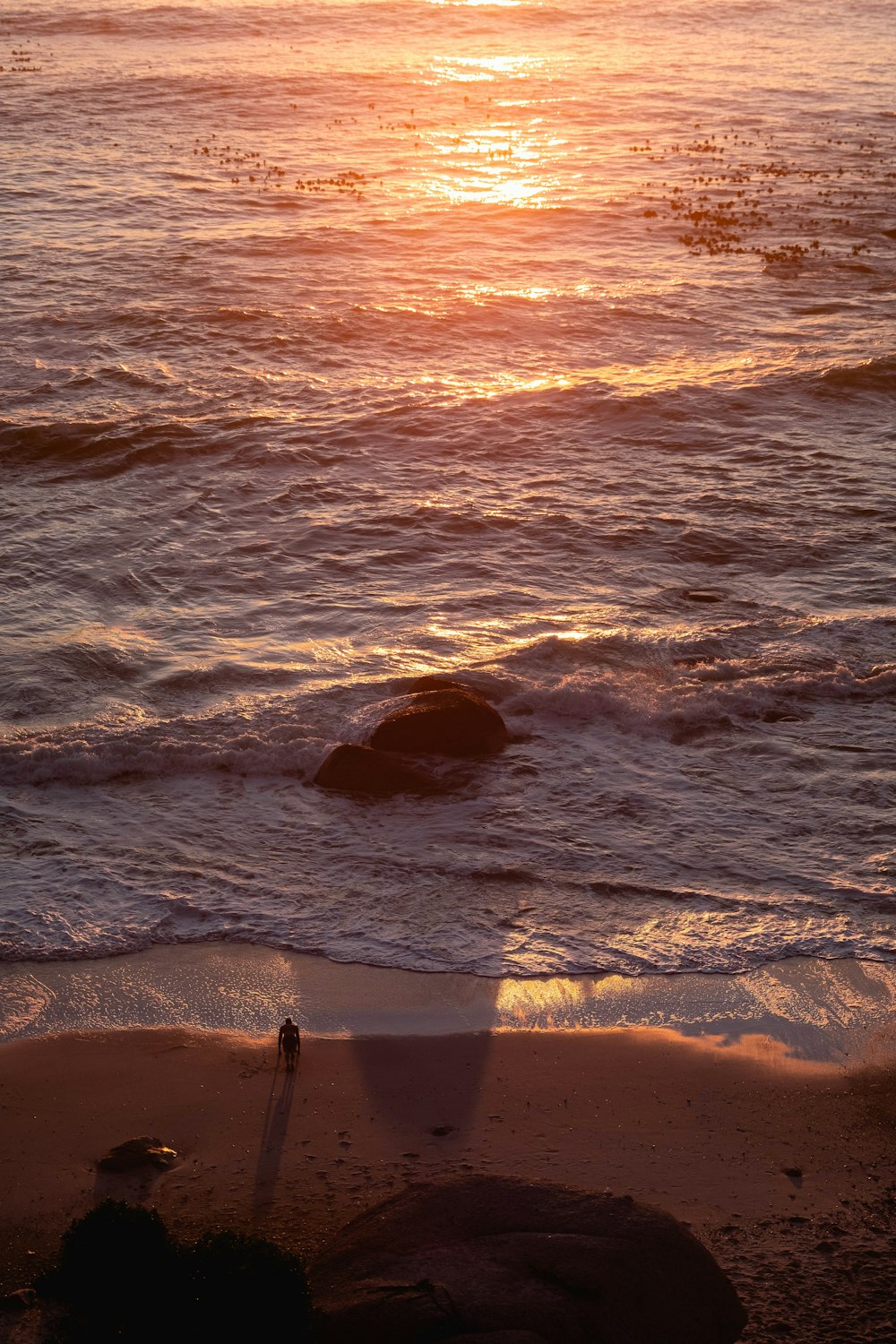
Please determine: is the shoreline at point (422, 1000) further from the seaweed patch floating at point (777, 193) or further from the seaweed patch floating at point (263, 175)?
the seaweed patch floating at point (263, 175)

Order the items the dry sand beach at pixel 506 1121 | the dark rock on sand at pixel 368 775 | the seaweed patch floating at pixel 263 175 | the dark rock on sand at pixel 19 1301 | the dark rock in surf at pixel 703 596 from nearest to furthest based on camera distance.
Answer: the dark rock on sand at pixel 19 1301 → the dry sand beach at pixel 506 1121 → the dark rock on sand at pixel 368 775 → the dark rock in surf at pixel 703 596 → the seaweed patch floating at pixel 263 175

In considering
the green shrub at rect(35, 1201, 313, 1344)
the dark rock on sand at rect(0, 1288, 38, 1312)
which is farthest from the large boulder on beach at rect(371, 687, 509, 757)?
the dark rock on sand at rect(0, 1288, 38, 1312)

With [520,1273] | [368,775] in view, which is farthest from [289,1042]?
[368,775]

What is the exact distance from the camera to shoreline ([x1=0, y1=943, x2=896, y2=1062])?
37.8ft

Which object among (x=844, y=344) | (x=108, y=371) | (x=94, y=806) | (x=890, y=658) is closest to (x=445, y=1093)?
(x=94, y=806)

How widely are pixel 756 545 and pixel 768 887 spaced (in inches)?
380

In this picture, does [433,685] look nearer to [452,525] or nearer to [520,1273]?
[452,525]

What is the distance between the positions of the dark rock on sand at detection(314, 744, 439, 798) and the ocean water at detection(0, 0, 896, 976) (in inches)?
11.9

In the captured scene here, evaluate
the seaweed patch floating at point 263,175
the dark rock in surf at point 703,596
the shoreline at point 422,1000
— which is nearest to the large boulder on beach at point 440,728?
the shoreline at point 422,1000

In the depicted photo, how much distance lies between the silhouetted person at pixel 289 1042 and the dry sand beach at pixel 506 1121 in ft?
0.45

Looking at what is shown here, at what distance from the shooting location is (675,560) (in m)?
21.7

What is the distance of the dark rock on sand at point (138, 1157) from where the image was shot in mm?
9758

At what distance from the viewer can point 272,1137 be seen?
10148 mm

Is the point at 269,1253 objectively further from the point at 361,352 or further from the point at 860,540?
the point at 361,352
